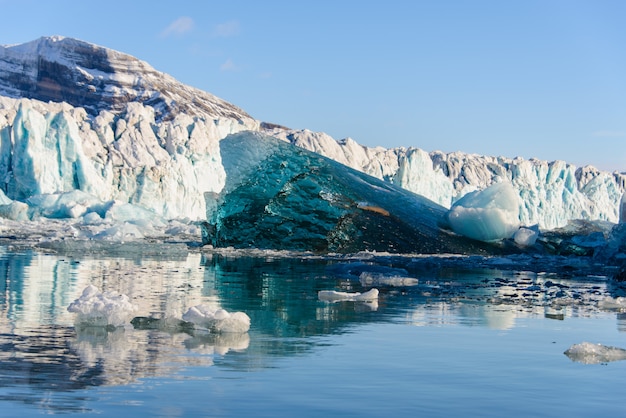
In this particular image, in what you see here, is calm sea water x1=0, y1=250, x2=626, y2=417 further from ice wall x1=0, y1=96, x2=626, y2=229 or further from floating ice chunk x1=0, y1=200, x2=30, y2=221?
ice wall x1=0, y1=96, x2=626, y2=229

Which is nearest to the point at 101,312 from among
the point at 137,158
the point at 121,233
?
the point at 121,233

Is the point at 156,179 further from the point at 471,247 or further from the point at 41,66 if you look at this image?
the point at 41,66

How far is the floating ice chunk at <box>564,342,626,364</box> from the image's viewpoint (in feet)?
17.1

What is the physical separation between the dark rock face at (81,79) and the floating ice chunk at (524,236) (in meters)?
57.9

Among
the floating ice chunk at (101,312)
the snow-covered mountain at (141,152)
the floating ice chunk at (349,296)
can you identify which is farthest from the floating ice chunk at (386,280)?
the snow-covered mountain at (141,152)

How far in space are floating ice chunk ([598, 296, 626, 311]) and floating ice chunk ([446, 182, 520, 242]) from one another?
8.14 m

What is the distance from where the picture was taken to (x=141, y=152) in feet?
137

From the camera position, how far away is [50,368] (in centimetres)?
437

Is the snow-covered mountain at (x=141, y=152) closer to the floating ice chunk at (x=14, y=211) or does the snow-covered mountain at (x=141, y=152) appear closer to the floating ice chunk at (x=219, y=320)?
the floating ice chunk at (x=14, y=211)

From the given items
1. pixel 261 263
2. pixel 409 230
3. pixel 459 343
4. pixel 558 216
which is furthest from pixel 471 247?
pixel 558 216

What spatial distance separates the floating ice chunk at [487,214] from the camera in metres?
16.9

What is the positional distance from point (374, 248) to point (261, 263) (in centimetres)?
290

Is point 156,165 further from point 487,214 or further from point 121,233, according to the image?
point 487,214

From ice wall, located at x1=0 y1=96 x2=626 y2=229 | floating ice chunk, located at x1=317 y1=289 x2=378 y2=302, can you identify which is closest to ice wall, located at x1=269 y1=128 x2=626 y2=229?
ice wall, located at x1=0 y1=96 x2=626 y2=229
